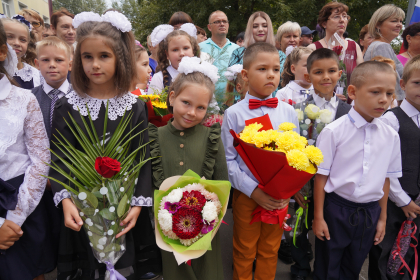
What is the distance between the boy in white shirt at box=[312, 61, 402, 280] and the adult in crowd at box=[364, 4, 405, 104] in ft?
6.27

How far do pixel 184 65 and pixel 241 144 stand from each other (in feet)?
2.65

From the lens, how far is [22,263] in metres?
1.91

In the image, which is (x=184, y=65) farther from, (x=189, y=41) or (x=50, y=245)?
(x=50, y=245)

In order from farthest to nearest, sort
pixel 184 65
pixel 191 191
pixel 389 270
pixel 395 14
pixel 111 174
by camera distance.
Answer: pixel 395 14
pixel 389 270
pixel 184 65
pixel 191 191
pixel 111 174

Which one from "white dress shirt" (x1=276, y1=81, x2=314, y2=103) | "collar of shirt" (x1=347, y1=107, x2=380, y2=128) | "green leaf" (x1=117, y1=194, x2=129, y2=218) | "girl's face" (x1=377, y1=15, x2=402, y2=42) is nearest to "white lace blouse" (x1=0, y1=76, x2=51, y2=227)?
"green leaf" (x1=117, y1=194, x2=129, y2=218)

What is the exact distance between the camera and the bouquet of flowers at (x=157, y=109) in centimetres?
240

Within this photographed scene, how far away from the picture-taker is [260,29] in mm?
4270

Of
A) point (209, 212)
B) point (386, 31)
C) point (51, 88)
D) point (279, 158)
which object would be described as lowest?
point (209, 212)

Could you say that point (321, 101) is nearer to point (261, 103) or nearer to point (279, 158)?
point (261, 103)

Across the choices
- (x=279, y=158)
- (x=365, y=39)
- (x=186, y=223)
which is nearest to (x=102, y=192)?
(x=186, y=223)

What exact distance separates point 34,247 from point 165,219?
1024 millimetres

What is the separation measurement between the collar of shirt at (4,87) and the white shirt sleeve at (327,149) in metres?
2.36

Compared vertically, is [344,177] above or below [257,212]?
above

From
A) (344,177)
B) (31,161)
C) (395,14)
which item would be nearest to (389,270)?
(344,177)
